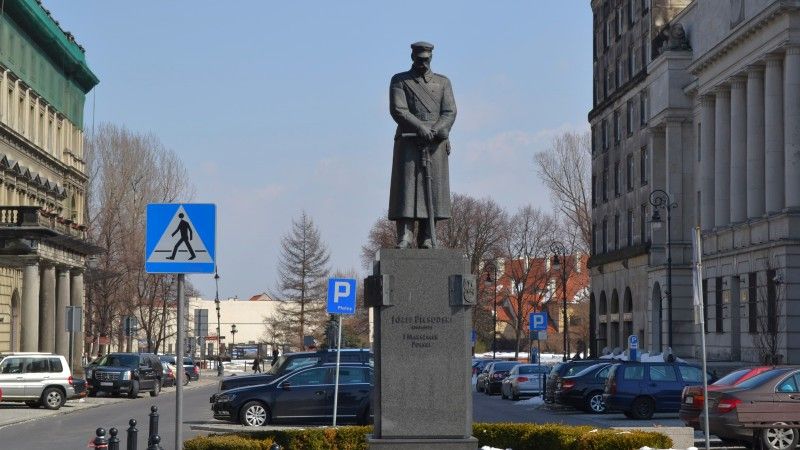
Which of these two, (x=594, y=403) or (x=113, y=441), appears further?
(x=594, y=403)

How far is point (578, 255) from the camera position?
133250mm

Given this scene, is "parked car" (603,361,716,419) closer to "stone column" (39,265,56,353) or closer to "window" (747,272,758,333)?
"window" (747,272,758,333)

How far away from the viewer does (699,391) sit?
27750 millimetres

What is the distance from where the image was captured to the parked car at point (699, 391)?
27.0m

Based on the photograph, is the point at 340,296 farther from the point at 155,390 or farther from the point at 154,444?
the point at 155,390

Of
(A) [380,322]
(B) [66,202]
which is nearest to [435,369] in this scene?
(A) [380,322]

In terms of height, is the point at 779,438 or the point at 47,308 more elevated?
the point at 47,308

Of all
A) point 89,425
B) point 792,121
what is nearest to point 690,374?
point 89,425

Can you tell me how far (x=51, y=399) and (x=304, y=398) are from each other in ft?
51.0

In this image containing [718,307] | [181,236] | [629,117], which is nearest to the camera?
[181,236]

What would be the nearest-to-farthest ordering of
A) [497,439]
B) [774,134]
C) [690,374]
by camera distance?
[497,439] → [690,374] → [774,134]

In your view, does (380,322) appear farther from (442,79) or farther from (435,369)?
(442,79)

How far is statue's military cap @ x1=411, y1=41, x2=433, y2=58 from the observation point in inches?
671

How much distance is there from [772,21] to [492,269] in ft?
143
